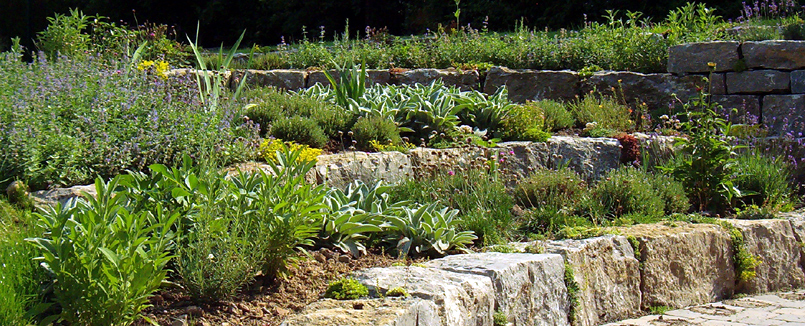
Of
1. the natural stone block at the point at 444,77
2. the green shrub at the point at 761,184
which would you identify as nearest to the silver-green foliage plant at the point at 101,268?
the green shrub at the point at 761,184

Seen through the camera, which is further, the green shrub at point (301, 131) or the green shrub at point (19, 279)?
the green shrub at point (301, 131)

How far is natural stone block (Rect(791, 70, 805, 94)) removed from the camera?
6.90 meters

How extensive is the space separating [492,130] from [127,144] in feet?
10.8

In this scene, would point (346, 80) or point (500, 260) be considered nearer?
point (500, 260)

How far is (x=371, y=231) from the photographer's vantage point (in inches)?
154

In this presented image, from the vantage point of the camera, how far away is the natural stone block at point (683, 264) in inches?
168

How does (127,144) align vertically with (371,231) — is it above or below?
above

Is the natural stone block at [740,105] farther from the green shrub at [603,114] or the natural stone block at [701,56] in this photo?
the green shrub at [603,114]

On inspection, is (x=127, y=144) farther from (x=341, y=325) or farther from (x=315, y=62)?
(x=315, y=62)

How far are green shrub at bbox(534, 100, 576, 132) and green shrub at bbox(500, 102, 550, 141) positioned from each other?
8.3 inches

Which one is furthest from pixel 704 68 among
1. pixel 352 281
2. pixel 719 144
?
pixel 352 281

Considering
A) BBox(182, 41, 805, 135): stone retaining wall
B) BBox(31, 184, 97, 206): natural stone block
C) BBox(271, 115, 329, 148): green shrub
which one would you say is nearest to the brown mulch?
BBox(31, 184, 97, 206): natural stone block

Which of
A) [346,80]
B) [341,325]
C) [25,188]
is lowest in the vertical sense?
[341,325]

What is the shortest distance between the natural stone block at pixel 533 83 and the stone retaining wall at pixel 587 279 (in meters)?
3.09
